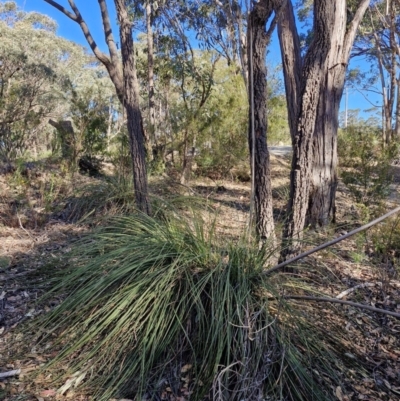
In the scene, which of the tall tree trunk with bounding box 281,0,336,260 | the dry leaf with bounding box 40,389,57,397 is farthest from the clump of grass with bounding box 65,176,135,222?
the dry leaf with bounding box 40,389,57,397

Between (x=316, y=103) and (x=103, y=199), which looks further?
(x=103, y=199)

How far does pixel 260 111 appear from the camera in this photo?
9.30 ft

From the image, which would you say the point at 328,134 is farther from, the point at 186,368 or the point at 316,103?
the point at 186,368

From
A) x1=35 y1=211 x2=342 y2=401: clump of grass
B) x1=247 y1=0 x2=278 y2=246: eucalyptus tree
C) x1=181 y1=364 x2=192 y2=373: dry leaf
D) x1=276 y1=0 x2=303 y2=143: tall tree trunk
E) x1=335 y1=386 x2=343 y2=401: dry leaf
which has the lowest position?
x1=335 y1=386 x2=343 y2=401: dry leaf

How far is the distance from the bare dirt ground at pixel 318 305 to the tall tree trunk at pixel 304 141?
0.58ft

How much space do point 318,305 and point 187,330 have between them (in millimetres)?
818

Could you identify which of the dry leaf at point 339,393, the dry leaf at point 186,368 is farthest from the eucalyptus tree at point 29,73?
the dry leaf at point 339,393

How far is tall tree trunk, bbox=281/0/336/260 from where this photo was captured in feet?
8.92

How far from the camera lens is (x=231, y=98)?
7.77 m

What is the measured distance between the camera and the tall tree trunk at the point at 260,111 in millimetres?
2654

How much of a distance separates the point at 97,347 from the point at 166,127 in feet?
22.9

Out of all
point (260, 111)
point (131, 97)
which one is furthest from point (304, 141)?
point (131, 97)

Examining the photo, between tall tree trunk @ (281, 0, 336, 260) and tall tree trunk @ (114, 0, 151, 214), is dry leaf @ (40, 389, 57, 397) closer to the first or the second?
tall tree trunk @ (281, 0, 336, 260)

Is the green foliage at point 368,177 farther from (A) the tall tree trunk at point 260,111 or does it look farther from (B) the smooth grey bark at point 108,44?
(B) the smooth grey bark at point 108,44
